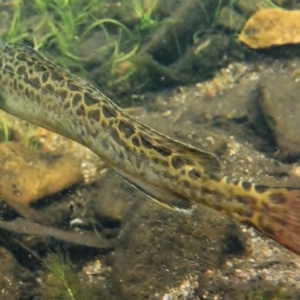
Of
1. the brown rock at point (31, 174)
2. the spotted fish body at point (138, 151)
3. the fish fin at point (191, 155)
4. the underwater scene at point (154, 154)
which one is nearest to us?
the spotted fish body at point (138, 151)

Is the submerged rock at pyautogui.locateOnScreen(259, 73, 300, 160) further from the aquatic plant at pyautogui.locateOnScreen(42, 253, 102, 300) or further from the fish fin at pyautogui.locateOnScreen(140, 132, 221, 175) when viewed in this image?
the aquatic plant at pyautogui.locateOnScreen(42, 253, 102, 300)

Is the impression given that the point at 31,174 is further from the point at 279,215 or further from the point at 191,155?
the point at 279,215

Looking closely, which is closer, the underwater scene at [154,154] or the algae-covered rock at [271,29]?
the underwater scene at [154,154]

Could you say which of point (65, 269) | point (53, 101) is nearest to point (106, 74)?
point (53, 101)

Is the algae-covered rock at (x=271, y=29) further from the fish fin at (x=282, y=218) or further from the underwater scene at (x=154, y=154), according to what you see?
the fish fin at (x=282, y=218)

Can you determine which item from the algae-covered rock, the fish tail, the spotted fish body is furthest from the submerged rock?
the fish tail

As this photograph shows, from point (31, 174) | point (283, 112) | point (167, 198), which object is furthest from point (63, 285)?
point (283, 112)

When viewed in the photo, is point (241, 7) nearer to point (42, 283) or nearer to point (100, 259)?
point (100, 259)

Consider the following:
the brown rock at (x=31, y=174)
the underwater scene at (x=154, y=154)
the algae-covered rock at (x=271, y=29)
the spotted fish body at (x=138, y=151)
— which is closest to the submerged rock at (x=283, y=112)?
the underwater scene at (x=154, y=154)
